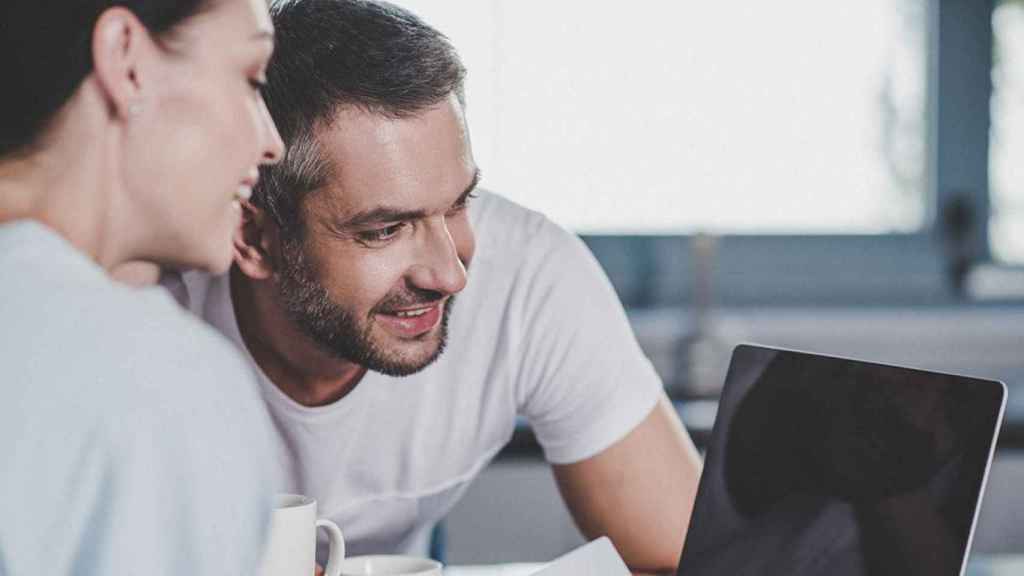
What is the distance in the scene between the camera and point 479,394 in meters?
1.36

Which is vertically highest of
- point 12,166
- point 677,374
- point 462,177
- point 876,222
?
point 12,166

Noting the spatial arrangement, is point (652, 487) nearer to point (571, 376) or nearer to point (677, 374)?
point (571, 376)

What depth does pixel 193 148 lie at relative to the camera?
0.54 metres

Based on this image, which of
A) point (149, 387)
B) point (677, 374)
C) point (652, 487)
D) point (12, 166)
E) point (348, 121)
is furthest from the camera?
point (677, 374)

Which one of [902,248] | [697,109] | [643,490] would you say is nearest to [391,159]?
[643,490]

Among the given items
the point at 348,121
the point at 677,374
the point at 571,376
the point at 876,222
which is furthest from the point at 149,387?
the point at 876,222

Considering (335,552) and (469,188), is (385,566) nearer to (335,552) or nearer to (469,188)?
(335,552)

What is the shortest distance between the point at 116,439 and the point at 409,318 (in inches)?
30.1

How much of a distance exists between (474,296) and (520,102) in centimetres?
112

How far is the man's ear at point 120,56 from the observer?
20.2 inches

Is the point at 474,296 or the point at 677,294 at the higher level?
the point at 474,296

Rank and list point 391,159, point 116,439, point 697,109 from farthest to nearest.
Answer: point 697,109, point 391,159, point 116,439

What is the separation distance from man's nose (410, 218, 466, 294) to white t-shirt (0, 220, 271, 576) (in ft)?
2.26

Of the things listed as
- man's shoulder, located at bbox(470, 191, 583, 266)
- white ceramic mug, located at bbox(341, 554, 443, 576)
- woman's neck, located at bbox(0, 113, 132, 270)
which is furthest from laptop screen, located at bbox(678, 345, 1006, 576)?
woman's neck, located at bbox(0, 113, 132, 270)
